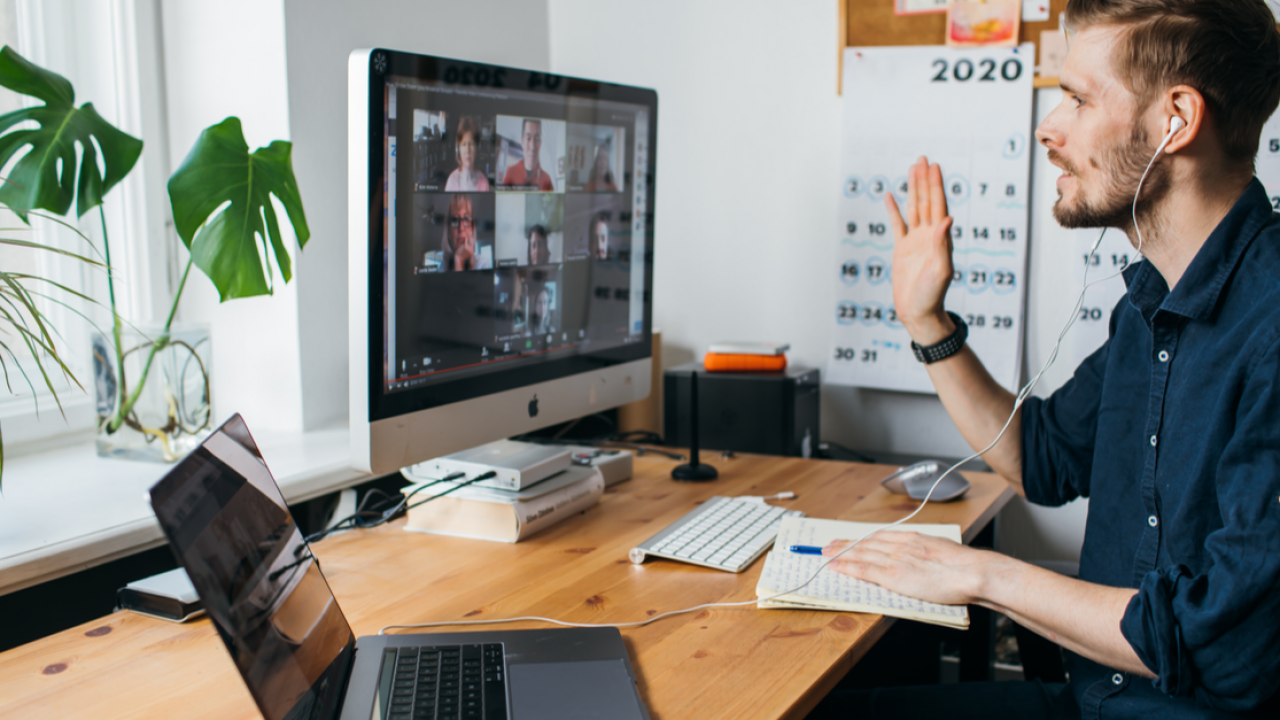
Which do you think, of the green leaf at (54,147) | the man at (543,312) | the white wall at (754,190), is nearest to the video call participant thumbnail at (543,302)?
the man at (543,312)

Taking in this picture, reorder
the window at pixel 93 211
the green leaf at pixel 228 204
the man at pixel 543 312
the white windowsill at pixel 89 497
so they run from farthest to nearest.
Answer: the window at pixel 93 211, the man at pixel 543 312, the green leaf at pixel 228 204, the white windowsill at pixel 89 497

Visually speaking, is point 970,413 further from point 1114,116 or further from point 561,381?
point 561,381

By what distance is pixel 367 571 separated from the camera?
112cm

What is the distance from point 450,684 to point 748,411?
45.5 inches

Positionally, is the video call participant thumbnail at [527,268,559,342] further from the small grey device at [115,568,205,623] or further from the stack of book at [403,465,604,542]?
the small grey device at [115,568,205,623]

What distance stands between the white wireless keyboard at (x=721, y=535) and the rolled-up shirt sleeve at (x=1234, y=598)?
0.43 m

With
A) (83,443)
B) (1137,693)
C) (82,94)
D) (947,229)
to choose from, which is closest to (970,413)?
(947,229)

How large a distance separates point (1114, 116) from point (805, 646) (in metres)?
0.68

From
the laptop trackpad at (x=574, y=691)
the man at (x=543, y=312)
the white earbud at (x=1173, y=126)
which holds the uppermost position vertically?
the white earbud at (x=1173, y=126)

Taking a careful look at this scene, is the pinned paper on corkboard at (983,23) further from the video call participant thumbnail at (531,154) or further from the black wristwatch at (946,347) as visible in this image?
the video call participant thumbnail at (531,154)

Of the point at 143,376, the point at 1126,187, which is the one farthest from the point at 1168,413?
the point at 143,376

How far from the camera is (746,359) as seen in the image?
6.31 ft

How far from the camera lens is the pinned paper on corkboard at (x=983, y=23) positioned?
1829 millimetres

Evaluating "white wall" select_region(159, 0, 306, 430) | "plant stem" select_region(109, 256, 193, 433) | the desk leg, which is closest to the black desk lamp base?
the desk leg
